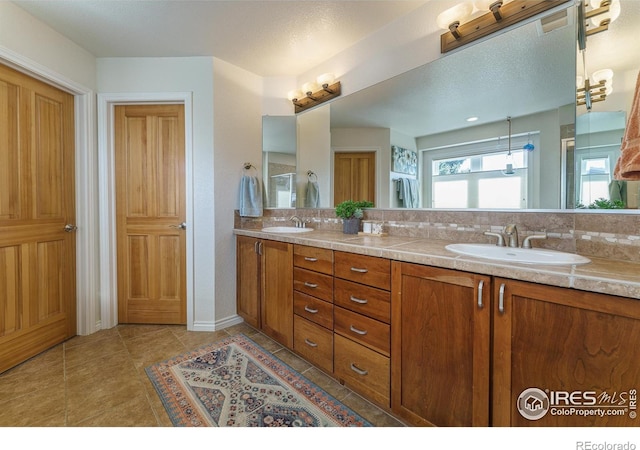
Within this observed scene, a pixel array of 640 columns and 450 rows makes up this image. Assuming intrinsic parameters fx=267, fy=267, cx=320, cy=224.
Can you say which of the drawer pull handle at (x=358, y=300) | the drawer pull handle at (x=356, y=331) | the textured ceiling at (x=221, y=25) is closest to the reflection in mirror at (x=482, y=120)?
the textured ceiling at (x=221, y=25)

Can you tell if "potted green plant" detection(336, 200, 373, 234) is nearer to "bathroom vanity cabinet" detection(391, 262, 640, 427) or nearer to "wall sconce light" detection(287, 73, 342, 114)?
"bathroom vanity cabinet" detection(391, 262, 640, 427)

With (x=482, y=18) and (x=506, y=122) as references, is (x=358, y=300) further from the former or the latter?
(x=482, y=18)

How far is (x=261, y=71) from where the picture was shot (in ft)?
8.58

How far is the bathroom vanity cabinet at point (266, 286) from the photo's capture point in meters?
1.91

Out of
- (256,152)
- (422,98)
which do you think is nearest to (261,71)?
(256,152)

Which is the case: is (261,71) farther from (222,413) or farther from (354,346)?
(222,413)

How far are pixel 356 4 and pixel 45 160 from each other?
2.54 metres

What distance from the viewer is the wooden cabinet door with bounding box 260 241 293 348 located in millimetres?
1896

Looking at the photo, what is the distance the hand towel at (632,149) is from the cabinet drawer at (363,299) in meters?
1.01

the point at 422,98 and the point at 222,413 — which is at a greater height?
the point at 422,98

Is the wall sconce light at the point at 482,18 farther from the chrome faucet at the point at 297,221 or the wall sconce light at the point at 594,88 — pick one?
the chrome faucet at the point at 297,221

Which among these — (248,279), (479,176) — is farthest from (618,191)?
Answer: (248,279)
